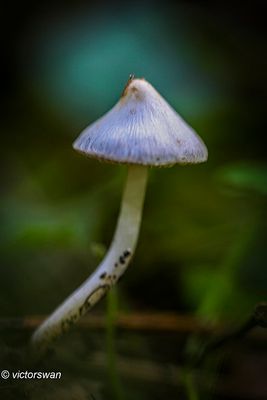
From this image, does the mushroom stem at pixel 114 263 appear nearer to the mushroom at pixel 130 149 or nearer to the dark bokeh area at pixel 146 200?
the mushroom at pixel 130 149

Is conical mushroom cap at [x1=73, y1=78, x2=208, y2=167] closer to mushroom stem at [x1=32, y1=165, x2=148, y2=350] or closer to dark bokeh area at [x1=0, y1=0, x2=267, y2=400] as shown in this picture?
mushroom stem at [x1=32, y1=165, x2=148, y2=350]

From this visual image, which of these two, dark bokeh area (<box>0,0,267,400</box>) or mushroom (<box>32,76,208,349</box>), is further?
dark bokeh area (<box>0,0,267,400</box>)

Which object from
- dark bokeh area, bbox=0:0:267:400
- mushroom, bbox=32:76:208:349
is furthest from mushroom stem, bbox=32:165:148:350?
dark bokeh area, bbox=0:0:267:400

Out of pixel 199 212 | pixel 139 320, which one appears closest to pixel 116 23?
pixel 199 212

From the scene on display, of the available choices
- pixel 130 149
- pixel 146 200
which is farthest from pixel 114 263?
pixel 146 200

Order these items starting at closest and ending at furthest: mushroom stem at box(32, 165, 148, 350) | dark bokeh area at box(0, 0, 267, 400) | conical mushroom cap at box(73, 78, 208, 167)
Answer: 1. conical mushroom cap at box(73, 78, 208, 167)
2. mushroom stem at box(32, 165, 148, 350)
3. dark bokeh area at box(0, 0, 267, 400)

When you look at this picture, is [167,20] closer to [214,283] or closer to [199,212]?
[199,212]

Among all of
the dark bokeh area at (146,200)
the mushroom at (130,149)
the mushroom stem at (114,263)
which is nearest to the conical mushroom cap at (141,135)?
the mushroom at (130,149)
